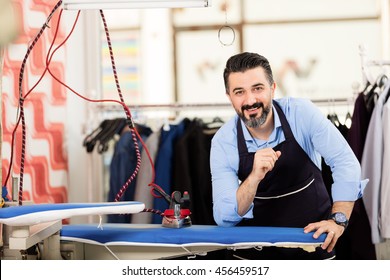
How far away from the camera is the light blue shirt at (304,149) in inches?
67.2

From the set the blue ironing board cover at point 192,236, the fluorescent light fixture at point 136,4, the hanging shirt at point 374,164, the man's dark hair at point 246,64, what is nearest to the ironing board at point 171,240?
the blue ironing board cover at point 192,236

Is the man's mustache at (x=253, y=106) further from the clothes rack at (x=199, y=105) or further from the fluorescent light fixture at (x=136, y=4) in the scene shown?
A: the clothes rack at (x=199, y=105)

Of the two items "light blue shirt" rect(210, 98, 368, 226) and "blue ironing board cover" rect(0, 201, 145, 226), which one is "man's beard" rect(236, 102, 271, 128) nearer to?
"light blue shirt" rect(210, 98, 368, 226)

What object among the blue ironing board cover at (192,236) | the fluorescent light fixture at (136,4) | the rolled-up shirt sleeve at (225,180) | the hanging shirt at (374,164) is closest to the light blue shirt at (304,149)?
the rolled-up shirt sleeve at (225,180)

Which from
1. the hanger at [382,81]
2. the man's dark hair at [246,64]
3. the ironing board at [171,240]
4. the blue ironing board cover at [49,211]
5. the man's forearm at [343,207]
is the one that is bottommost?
the ironing board at [171,240]

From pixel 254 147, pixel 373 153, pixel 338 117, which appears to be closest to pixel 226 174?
pixel 254 147

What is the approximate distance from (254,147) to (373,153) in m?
0.68

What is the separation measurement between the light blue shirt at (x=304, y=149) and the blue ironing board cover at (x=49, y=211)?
0.25 m

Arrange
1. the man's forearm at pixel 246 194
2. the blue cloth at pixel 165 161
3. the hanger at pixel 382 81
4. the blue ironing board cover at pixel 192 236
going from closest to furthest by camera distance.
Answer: the blue ironing board cover at pixel 192 236 → the man's forearm at pixel 246 194 → the hanger at pixel 382 81 → the blue cloth at pixel 165 161

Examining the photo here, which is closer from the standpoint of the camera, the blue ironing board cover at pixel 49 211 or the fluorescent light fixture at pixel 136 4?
the blue ironing board cover at pixel 49 211

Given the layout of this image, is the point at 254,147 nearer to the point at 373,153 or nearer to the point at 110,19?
the point at 373,153

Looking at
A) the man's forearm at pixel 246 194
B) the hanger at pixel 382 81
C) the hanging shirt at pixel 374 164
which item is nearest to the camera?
the man's forearm at pixel 246 194

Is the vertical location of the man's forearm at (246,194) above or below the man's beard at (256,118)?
below

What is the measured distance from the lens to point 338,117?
8.39ft
